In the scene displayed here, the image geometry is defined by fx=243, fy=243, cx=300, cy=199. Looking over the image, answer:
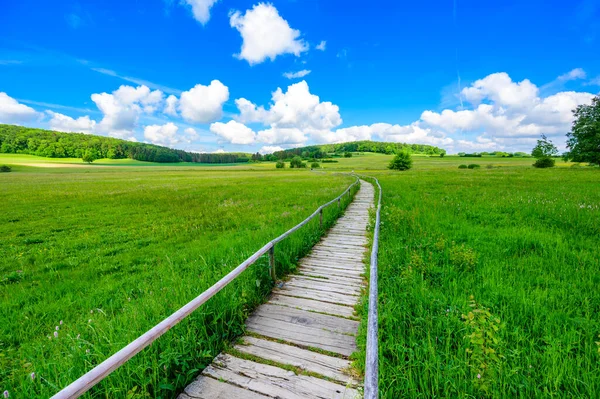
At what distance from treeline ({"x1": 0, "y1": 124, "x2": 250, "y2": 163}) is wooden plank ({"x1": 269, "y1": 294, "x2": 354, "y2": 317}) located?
157 meters

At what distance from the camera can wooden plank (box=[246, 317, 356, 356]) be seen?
3521mm

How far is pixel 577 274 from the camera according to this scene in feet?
16.6

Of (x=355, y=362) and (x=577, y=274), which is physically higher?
(x=577, y=274)

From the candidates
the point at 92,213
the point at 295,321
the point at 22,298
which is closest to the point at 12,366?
the point at 22,298

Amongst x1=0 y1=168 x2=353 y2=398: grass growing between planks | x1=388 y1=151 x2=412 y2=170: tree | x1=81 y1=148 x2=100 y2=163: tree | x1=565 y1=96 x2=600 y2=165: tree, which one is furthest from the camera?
x1=81 y1=148 x2=100 y2=163: tree

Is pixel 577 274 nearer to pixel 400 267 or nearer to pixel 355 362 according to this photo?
pixel 400 267

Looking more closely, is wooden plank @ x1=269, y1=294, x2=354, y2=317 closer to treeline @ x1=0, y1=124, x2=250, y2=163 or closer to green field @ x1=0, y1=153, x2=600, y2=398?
green field @ x1=0, y1=153, x2=600, y2=398

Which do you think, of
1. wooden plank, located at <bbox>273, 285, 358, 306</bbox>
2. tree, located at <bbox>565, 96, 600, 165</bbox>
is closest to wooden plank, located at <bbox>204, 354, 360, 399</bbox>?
wooden plank, located at <bbox>273, 285, 358, 306</bbox>

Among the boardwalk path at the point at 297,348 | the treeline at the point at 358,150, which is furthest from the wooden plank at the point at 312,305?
the treeline at the point at 358,150

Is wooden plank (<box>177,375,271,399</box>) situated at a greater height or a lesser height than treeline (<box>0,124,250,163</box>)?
lesser

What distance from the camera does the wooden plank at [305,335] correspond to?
3521 millimetres

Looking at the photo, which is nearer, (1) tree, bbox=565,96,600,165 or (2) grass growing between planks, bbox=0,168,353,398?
(2) grass growing between planks, bbox=0,168,353,398

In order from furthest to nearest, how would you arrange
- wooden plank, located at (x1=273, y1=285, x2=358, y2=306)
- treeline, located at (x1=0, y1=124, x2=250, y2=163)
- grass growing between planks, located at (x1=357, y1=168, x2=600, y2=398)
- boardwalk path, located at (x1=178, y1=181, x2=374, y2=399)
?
treeline, located at (x1=0, y1=124, x2=250, y2=163) < wooden plank, located at (x1=273, y1=285, x2=358, y2=306) < boardwalk path, located at (x1=178, y1=181, x2=374, y2=399) < grass growing between planks, located at (x1=357, y1=168, x2=600, y2=398)

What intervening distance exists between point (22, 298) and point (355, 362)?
809 centimetres
